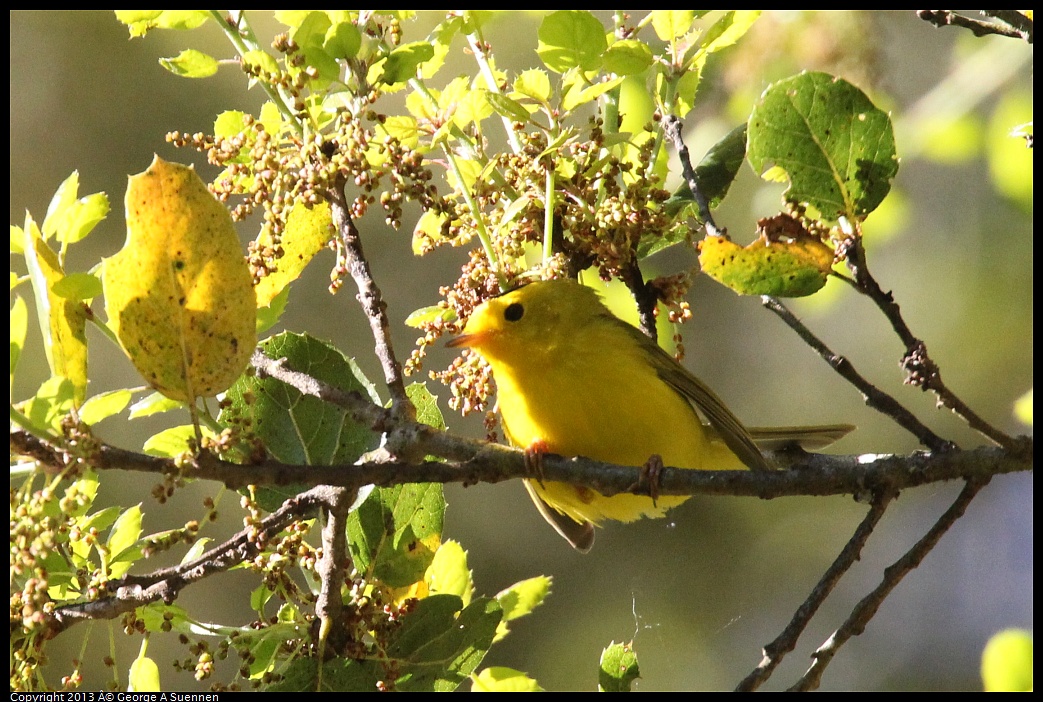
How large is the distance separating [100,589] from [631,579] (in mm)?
5255

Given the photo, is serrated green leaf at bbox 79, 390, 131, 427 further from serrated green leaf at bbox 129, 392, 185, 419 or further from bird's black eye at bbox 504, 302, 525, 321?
bird's black eye at bbox 504, 302, 525, 321

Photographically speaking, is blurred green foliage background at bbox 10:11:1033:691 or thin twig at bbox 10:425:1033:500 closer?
thin twig at bbox 10:425:1033:500

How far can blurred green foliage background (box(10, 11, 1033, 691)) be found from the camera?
6.54 m

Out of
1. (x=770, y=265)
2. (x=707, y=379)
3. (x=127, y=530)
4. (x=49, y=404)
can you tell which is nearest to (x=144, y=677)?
(x=127, y=530)

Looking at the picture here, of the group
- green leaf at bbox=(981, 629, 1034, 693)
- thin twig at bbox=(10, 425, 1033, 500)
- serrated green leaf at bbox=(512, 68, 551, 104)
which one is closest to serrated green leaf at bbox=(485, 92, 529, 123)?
serrated green leaf at bbox=(512, 68, 551, 104)

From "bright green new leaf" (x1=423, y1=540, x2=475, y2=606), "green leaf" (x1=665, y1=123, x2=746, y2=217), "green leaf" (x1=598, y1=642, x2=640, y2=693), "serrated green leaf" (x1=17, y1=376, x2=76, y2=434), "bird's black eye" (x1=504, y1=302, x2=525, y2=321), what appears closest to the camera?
"serrated green leaf" (x1=17, y1=376, x2=76, y2=434)

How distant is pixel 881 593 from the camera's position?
1967mm

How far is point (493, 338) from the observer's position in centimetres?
298

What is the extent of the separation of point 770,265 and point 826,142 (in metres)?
0.26

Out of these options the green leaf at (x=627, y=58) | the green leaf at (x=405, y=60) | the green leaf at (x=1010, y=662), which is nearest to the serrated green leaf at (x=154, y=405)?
the green leaf at (x=405, y=60)

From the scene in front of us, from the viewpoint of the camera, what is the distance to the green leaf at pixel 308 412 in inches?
88.8

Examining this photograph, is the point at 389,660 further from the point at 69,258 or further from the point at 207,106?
the point at 207,106

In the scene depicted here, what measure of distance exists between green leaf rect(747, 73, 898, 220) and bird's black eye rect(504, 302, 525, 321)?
124cm

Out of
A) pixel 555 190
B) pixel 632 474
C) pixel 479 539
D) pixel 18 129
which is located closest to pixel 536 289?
pixel 555 190
